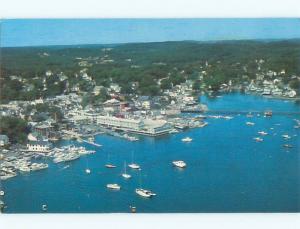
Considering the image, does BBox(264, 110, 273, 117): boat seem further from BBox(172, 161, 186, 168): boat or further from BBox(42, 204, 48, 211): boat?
BBox(42, 204, 48, 211): boat

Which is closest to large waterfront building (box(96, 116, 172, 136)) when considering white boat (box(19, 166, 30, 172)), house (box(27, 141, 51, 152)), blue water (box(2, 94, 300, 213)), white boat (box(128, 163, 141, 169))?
blue water (box(2, 94, 300, 213))

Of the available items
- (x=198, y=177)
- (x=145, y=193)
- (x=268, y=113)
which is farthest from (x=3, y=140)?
(x=268, y=113)

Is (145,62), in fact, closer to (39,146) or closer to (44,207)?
(39,146)

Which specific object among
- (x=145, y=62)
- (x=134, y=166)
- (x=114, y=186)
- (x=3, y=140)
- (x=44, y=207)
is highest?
(x=145, y=62)

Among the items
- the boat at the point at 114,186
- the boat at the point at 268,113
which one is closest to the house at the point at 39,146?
the boat at the point at 114,186

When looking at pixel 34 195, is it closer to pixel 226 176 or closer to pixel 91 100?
pixel 91 100
